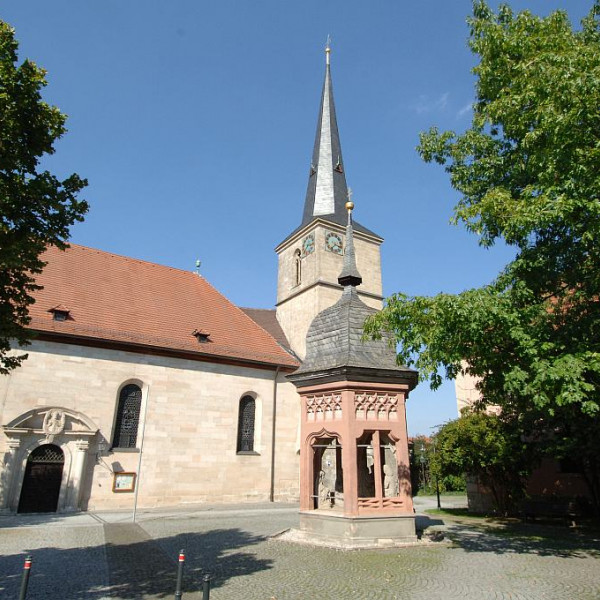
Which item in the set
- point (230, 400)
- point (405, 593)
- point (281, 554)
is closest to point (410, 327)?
point (405, 593)

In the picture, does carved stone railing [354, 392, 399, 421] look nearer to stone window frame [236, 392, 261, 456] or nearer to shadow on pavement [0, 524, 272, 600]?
shadow on pavement [0, 524, 272, 600]

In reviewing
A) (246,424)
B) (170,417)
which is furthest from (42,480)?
(246,424)

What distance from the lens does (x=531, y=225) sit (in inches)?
284

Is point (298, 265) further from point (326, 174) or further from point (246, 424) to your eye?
point (246, 424)

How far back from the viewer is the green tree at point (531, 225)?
→ 269 inches

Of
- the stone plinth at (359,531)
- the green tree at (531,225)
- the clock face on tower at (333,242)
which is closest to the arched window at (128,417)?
the stone plinth at (359,531)

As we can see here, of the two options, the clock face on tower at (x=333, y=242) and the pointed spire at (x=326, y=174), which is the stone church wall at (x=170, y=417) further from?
the pointed spire at (x=326, y=174)

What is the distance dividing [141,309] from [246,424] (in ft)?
21.6

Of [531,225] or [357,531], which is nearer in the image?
[531,225]

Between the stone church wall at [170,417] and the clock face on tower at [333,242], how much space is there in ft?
28.0

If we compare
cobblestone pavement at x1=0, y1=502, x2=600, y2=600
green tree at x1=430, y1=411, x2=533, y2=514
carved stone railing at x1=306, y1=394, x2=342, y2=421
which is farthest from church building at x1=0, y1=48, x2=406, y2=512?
green tree at x1=430, y1=411, x2=533, y2=514

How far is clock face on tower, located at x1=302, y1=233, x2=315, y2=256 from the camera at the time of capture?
1022 inches

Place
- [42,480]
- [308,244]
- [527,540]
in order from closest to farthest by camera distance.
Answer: [527,540]
[42,480]
[308,244]

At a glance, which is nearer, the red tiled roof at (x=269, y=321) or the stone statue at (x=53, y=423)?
the stone statue at (x=53, y=423)
